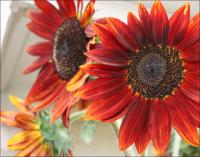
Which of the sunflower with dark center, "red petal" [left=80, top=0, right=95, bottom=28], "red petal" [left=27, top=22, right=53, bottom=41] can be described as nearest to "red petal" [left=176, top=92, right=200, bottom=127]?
the sunflower with dark center

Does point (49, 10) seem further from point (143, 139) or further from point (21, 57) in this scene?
point (21, 57)

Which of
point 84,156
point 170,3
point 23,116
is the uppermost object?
point 170,3

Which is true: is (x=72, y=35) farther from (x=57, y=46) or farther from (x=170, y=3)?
(x=170, y=3)

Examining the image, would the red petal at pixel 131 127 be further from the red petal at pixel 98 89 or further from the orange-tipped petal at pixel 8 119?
the orange-tipped petal at pixel 8 119

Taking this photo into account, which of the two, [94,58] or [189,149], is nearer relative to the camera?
[94,58]

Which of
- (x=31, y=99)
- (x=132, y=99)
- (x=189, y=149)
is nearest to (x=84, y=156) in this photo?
(x=189, y=149)

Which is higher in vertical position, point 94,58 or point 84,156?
point 94,58

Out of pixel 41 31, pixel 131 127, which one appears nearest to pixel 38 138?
pixel 41 31
